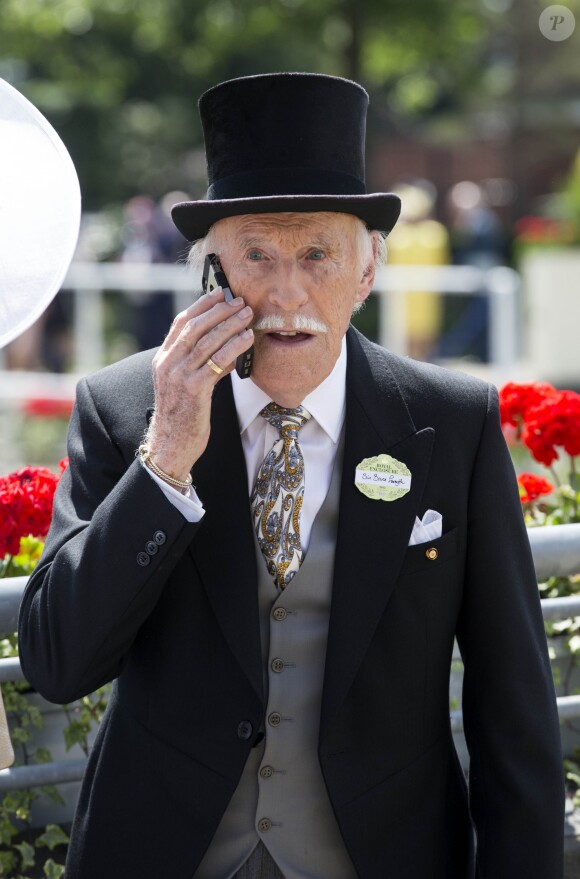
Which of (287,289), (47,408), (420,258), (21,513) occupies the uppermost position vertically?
(287,289)

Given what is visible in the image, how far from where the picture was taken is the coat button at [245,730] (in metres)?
2.09

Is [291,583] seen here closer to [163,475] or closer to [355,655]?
[355,655]

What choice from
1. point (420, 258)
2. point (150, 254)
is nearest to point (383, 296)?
point (420, 258)

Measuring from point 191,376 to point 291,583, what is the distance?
1.38 feet

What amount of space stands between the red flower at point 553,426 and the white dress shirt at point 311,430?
3.99ft

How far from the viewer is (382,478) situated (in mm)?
2217

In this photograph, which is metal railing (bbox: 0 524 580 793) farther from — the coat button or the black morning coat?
the coat button

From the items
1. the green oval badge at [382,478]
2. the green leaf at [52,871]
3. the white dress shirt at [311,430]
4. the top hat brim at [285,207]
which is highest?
the top hat brim at [285,207]

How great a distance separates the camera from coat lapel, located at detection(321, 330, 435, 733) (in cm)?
211

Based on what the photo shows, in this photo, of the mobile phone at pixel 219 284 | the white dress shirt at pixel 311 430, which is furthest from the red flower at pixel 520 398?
the mobile phone at pixel 219 284

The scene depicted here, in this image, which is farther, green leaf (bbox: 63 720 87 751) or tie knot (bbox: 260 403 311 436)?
green leaf (bbox: 63 720 87 751)

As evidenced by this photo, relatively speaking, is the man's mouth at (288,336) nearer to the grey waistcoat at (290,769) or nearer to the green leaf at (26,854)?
the grey waistcoat at (290,769)

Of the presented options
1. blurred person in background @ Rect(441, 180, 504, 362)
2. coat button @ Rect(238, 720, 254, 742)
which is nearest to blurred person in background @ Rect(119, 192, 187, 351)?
blurred person in background @ Rect(441, 180, 504, 362)

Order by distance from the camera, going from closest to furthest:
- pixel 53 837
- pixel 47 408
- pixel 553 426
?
pixel 53 837, pixel 553 426, pixel 47 408
